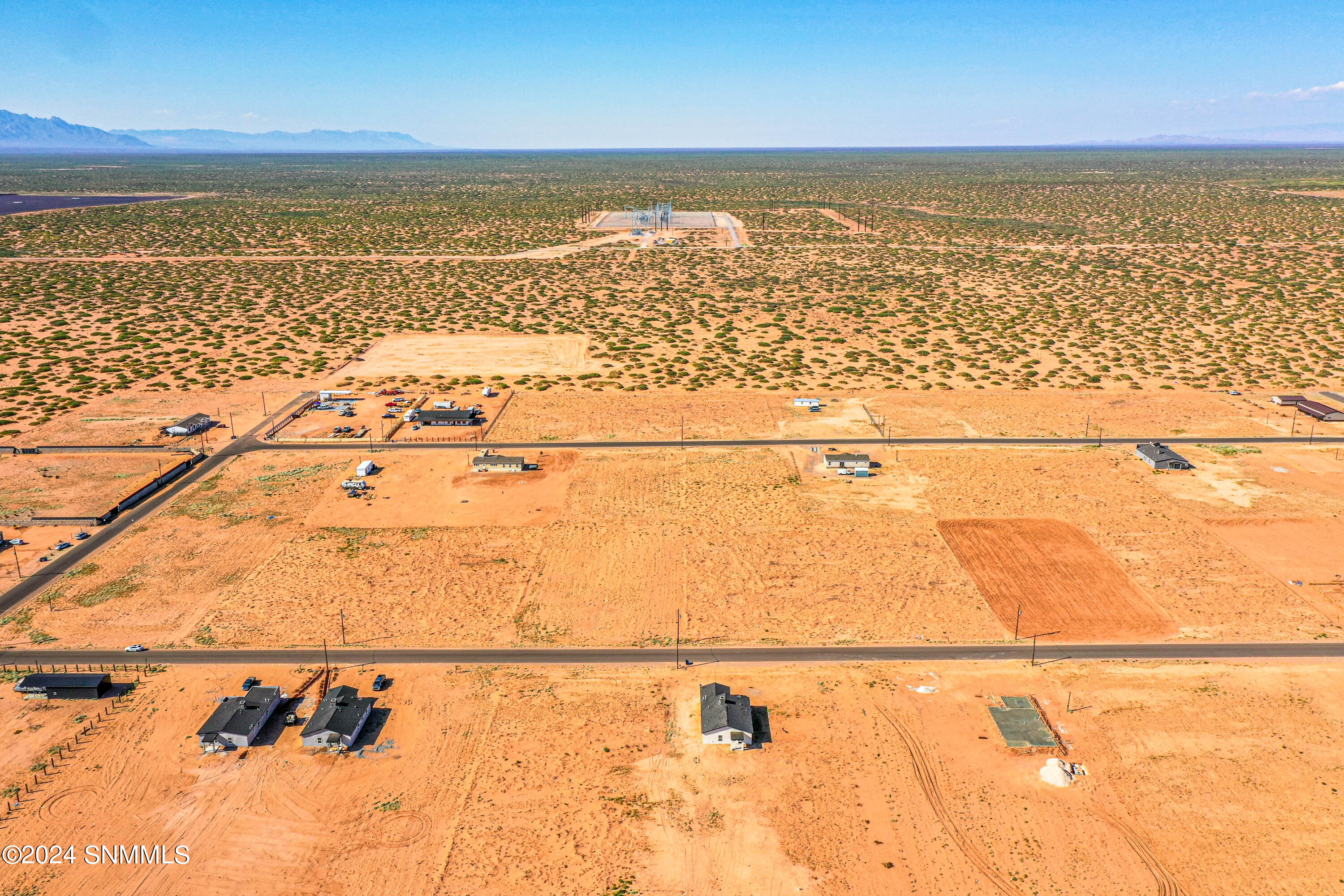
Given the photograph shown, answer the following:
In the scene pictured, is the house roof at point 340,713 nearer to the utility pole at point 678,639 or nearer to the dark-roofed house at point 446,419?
the utility pole at point 678,639

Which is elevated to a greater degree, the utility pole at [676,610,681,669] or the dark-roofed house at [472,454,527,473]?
the dark-roofed house at [472,454,527,473]

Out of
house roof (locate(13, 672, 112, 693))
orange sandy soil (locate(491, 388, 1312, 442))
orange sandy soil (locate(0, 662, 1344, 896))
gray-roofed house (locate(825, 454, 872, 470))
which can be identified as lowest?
orange sandy soil (locate(0, 662, 1344, 896))

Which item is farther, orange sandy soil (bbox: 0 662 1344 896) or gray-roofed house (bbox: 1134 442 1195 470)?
gray-roofed house (bbox: 1134 442 1195 470)

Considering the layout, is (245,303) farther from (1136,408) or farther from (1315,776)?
(1315,776)

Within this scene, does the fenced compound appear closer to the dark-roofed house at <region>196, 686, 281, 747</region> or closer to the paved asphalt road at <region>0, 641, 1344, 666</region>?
the paved asphalt road at <region>0, 641, 1344, 666</region>

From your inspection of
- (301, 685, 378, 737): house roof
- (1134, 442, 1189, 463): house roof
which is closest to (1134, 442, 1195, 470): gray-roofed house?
(1134, 442, 1189, 463): house roof

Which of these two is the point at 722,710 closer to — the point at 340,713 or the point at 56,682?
the point at 340,713
